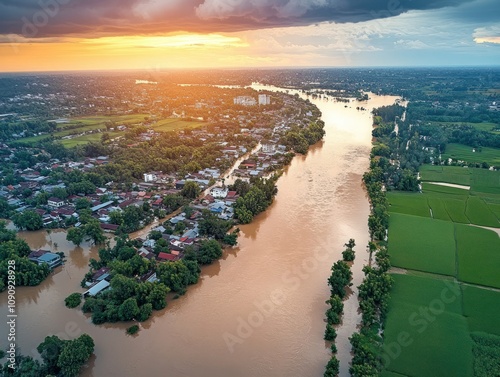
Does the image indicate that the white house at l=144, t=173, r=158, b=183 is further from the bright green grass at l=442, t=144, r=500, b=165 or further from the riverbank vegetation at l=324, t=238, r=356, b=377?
the bright green grass at l=442, t=144, r=500, b=165

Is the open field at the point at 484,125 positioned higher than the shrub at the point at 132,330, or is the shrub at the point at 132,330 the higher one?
the open field at the point at 484,125

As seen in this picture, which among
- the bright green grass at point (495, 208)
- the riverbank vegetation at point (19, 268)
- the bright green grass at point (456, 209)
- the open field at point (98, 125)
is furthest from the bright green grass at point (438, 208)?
the open field at point (98, 125)

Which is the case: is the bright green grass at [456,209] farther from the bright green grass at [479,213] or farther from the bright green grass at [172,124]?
the bright green grass at [172,124]

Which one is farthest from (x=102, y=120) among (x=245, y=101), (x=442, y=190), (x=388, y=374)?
(x=388, y=374)

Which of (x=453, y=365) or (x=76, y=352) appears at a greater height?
(x=76, y=352)

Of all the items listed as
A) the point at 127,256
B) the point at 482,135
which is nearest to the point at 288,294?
the point at 127,256

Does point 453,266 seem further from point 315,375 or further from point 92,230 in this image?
point 92,230

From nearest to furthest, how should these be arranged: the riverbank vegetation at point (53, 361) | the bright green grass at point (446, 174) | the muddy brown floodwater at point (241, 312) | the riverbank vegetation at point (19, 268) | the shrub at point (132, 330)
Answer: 1. the riverbank vegetation at point (53, 361)
2. the muddy brown floodwater at point (241, 312)
3. the shrub at point (132, 330)
4. the riverbank vegetation at point (19, 268)
5. the bright green grass at point (446, 174)
